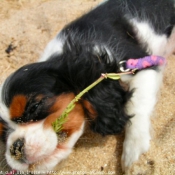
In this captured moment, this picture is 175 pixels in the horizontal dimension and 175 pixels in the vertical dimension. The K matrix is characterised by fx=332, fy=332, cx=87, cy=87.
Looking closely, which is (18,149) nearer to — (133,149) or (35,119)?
(35,119)

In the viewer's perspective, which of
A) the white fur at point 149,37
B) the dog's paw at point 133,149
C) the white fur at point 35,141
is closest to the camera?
the white fur at point 35,141

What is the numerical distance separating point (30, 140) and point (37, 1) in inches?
104

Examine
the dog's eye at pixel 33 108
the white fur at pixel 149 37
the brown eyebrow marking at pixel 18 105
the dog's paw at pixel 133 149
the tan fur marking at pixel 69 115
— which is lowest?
the dog's paw at pixel 133 149

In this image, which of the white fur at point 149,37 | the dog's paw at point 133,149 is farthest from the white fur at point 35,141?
the white fur at point 149,37

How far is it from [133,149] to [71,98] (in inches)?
20.6

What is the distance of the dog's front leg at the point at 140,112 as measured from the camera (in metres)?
2.16

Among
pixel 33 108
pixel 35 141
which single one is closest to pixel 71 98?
pixel 33 108

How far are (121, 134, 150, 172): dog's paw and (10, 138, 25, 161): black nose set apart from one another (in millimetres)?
657

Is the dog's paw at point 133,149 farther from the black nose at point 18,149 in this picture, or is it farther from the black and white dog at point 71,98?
the black nose at point 18,149

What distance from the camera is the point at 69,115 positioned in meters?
2.07

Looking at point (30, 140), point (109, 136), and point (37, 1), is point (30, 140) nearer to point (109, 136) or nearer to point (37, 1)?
point (109, 136)

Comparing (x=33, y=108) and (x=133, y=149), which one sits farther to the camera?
(x=133, y=149)

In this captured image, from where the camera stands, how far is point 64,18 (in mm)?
3746

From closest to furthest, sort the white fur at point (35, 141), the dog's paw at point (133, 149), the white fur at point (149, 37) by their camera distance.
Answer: the white fur at point (35, 141), the dog's paw at point (133, 149), the white fur at point (149, 37)
